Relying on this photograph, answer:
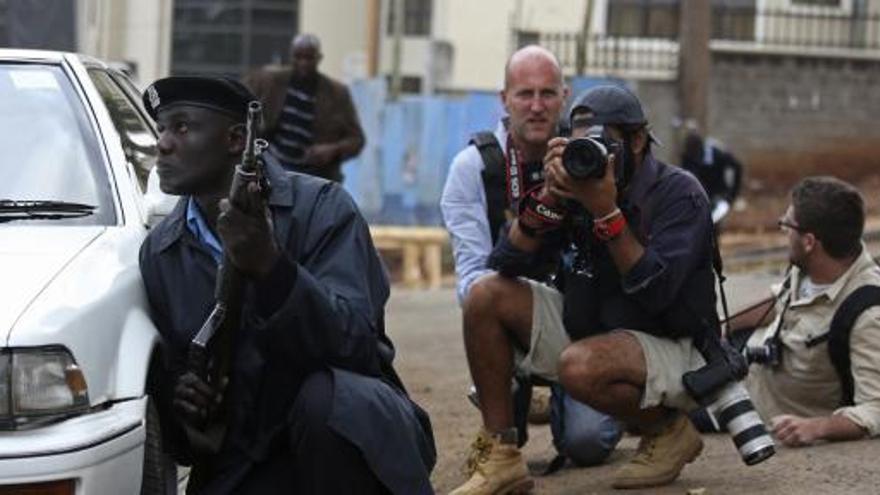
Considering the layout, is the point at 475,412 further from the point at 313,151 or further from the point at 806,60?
the point at 806,60

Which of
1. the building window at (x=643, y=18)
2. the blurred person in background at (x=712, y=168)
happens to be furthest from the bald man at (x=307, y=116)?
the building window at (x=643, y=18)

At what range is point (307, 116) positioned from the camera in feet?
31.6

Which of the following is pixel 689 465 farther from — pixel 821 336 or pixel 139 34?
pixel 139 34

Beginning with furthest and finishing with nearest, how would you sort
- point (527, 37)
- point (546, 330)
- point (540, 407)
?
1. point (527, 37)
2. point (540, 407)
3. point (546, 330)

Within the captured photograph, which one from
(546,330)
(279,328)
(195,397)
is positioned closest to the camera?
(279,328)

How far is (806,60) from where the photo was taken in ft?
66.4

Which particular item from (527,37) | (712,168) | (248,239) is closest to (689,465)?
(248,239)

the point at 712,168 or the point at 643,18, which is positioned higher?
the point at 643,18

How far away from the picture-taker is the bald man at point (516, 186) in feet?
18.6

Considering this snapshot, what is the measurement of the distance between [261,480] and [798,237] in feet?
8.79

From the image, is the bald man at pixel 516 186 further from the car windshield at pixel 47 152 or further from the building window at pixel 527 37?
the building window at pixel 527 37

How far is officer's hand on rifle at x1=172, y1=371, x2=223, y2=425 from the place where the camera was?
3.74 metres

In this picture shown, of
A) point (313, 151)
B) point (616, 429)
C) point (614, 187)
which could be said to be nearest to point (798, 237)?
point (616, 429)

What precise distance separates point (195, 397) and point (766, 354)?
2.84 metres
